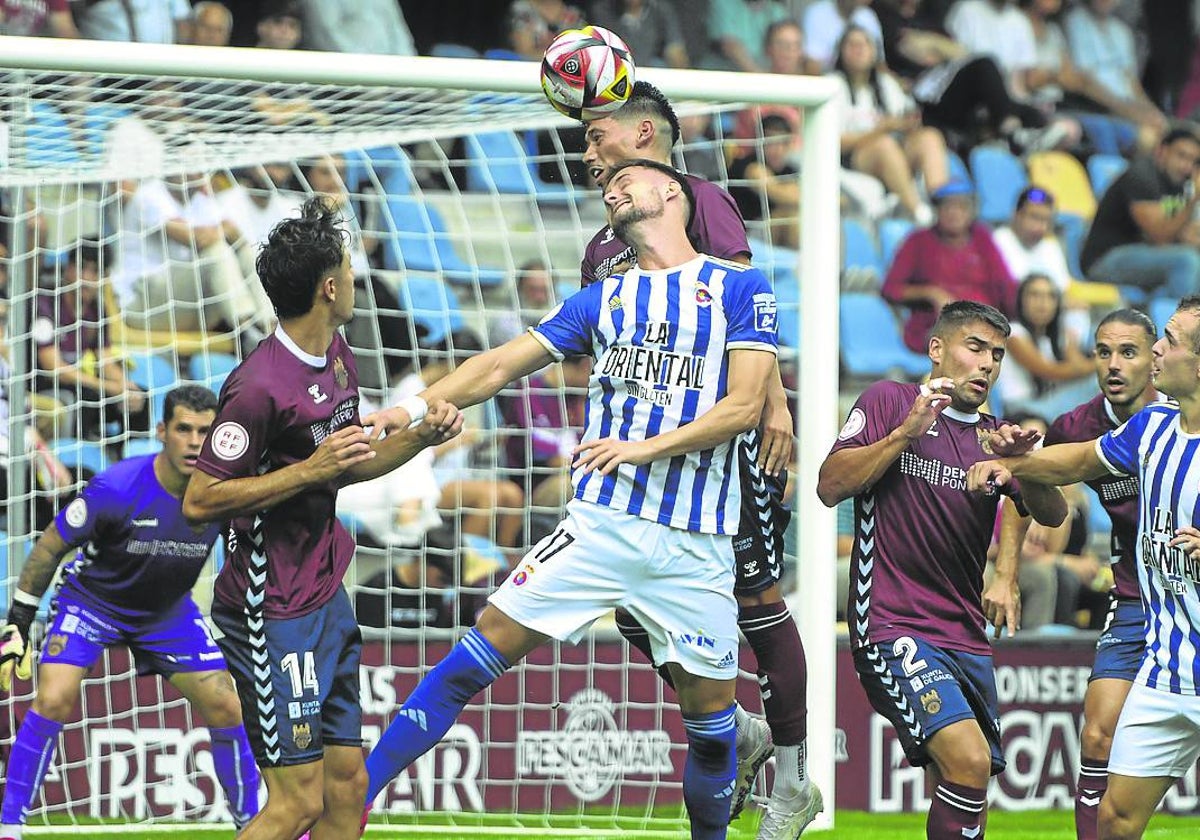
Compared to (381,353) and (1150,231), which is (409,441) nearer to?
(381,353)

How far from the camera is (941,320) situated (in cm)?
583

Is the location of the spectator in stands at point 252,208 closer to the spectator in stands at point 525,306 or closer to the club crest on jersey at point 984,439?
the spectator in stands at point 525,306

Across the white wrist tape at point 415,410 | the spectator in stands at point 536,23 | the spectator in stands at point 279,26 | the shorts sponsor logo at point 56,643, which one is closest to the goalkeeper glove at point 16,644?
the shorts sponsor logo at point 56,643

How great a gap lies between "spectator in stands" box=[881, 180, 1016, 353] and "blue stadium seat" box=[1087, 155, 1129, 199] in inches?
60.3

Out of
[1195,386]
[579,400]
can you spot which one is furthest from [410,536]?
[1195,386]

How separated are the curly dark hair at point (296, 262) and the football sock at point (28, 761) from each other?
9.12ft

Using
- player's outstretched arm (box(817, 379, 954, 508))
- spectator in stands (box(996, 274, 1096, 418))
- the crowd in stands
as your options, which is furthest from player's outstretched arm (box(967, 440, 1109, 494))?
spectator in stands (box(996, 274, 1096, 418))

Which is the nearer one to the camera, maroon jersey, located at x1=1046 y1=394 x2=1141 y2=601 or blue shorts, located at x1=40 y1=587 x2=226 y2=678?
maroon jersey, located at x1=1046 y1=394 x2=1141 y2=601

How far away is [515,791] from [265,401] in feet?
13.0

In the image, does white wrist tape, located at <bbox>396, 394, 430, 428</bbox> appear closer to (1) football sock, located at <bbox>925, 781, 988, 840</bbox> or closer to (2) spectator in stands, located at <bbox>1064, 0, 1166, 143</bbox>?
(1) football sock, located at <bbox>925, 781, 988, 840</bbox>

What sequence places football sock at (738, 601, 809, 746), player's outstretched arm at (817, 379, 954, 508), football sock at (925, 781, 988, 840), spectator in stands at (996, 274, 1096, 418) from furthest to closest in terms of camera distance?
spectator in stands at (996, 274, 1096, 418) → football sock at (738, 601, 809, 746) → football sock at (925, 781, 988, 840) → player's outstretched arm at (817, 379, 954, 508)

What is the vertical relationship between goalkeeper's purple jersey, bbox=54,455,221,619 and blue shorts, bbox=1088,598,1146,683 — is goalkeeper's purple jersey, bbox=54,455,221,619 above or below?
above

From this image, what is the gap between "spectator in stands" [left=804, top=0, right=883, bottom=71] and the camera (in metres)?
11.8

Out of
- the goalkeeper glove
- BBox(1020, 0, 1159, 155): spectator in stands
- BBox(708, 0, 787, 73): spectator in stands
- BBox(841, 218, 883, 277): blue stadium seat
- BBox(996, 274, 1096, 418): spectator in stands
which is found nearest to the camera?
the goalkeeper glove
